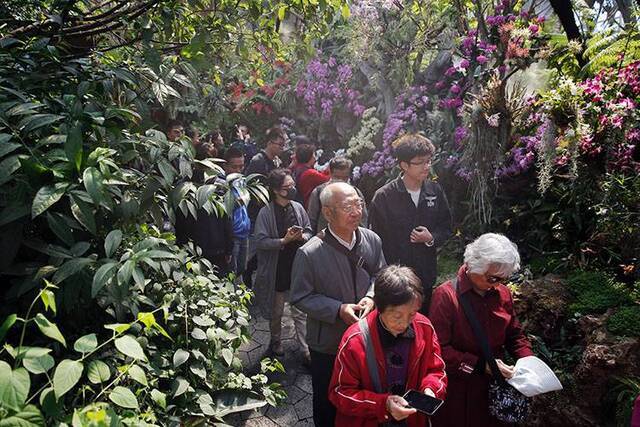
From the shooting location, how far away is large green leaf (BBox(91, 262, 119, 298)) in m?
1.55

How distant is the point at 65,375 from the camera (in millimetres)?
1247

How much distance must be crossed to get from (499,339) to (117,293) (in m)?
2.16

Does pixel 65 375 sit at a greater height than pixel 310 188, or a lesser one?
lesser

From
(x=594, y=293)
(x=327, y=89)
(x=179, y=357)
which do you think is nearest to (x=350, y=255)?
(x=179, y=357)

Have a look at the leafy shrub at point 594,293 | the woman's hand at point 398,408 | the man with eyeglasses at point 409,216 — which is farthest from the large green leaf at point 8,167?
the leafy shrub at point 594,293

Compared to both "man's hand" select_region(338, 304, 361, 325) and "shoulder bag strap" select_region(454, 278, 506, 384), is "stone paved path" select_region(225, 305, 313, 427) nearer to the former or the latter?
"man's hand" select_region(338, 304, 361, 325)

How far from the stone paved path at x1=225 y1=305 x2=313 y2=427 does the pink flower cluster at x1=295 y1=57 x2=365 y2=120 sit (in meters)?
5.37

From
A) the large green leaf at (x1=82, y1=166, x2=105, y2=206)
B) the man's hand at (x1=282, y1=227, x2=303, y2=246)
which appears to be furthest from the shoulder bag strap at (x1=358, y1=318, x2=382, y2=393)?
the man's hand at (x1=282, y1=227, x2=303, y2=246)

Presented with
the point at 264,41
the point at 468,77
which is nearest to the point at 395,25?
the point at 468,77

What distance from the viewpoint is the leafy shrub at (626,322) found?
132 inches

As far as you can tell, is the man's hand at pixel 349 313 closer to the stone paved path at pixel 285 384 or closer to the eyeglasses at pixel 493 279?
the eyeglasses at pixel 493 279

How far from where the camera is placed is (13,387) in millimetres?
1156

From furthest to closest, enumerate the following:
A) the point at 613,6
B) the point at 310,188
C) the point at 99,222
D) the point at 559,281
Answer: the point at 613,6 → the point at 310,188 → the point at 559,281 → the point at 99,222

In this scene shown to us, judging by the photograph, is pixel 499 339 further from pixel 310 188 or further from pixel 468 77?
pixel 468 77
